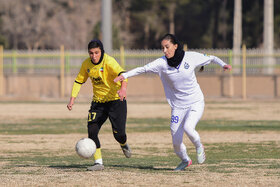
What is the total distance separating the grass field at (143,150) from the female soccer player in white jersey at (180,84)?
2.00 feet

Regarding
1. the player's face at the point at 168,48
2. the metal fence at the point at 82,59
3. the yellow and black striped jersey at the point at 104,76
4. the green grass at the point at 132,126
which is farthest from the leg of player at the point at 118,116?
the metal fence at the point at 82,59

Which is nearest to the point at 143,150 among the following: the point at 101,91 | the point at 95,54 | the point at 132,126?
the point at 101,91

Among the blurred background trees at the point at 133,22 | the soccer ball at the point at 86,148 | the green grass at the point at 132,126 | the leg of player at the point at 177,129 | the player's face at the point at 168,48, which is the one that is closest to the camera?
the player's face at the point at 168,48

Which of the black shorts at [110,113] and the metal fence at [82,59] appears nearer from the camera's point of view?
the black shorts at [110,113]

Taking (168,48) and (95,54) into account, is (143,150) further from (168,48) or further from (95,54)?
(168,48)

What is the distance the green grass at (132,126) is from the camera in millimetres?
18703

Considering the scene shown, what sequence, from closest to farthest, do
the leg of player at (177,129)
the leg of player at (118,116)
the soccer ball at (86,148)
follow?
1. the leg of player at (177,129)
2. the soccer ball at (86,148)
3. the leg of player at (118,116)

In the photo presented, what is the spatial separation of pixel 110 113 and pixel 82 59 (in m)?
24.6

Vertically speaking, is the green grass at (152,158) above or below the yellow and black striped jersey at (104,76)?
below

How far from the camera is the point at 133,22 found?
255 feet

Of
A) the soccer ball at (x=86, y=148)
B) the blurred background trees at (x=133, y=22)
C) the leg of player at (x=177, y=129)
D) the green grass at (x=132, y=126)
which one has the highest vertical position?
the blurred background trees at (x=133, y=22)

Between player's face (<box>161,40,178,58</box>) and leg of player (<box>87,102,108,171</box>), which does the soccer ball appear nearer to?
leg of player (<box>87,102,108,171</box>)

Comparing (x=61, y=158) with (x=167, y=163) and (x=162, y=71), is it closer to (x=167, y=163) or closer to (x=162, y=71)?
(x=167, y=163)

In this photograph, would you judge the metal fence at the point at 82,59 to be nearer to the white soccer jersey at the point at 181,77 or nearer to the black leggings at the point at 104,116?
the black leggings at the point at 104,116
